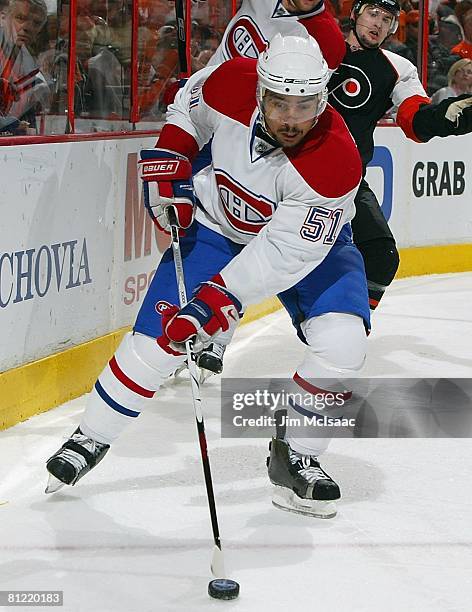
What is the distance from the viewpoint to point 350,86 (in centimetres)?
407

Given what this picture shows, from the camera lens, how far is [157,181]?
302 centimetres

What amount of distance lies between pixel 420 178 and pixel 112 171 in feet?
9.34

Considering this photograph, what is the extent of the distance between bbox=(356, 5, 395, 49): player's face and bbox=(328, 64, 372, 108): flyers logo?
0.31 feet

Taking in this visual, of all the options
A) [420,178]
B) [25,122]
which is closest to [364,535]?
[25,122]

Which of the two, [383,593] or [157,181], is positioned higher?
[157,181]

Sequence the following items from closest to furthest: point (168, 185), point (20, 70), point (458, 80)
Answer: point (168, 185)
point (20, 70)
point (458, 80)

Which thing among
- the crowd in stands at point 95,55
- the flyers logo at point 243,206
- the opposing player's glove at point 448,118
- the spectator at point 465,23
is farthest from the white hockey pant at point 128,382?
the spectator at point 465,23

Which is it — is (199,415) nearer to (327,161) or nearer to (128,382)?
(128,382)

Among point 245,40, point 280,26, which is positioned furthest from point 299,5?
point 245,40

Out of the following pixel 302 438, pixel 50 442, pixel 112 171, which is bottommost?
pixel 50 442

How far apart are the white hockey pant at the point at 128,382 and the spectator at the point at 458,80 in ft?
15.0

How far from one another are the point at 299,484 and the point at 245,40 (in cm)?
147

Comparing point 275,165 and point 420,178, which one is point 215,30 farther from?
point 275,165

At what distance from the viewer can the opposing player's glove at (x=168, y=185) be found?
297 centimetres
